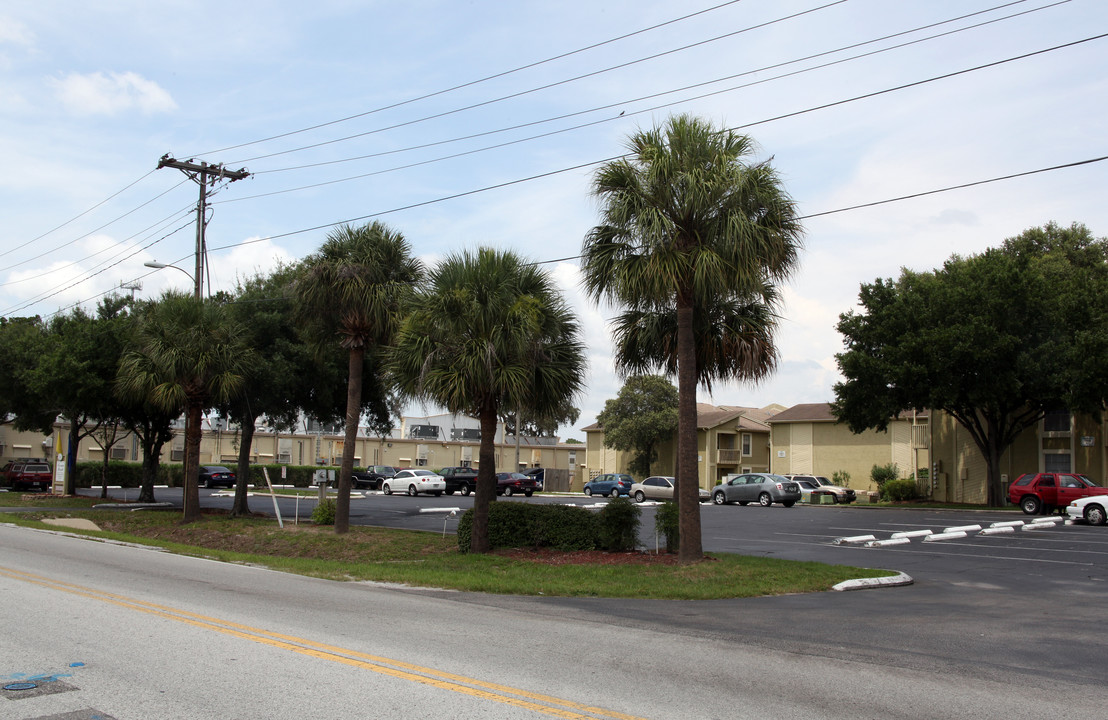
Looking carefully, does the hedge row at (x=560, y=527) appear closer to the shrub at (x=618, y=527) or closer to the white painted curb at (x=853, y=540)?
the shrub at (x=618, y=527)

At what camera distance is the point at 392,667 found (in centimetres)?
743

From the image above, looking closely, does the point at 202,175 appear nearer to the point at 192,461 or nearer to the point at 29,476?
the point at 192,461

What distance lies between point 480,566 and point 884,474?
126 feet

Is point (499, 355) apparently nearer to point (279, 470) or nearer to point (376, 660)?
point (376, 660)

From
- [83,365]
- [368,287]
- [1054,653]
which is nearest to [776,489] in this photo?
[368,287]

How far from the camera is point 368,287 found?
21.3 metres

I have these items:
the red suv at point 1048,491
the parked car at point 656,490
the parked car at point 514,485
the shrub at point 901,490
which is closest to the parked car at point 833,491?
the shrub at point 901,490

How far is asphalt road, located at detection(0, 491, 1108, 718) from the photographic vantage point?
650 cm

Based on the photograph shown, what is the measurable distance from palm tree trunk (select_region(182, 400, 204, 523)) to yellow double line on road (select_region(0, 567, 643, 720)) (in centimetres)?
1566

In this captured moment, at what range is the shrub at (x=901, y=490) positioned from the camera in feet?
147

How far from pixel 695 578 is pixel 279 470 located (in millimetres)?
51154

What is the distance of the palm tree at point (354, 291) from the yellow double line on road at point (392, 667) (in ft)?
36.4

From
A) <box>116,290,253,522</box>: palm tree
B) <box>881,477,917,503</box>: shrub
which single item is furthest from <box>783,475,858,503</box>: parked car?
<box>116,290,253,522</box>: palm tree

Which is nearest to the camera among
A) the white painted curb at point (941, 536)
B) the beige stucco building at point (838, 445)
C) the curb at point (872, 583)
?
the curb at point (872, 583)
